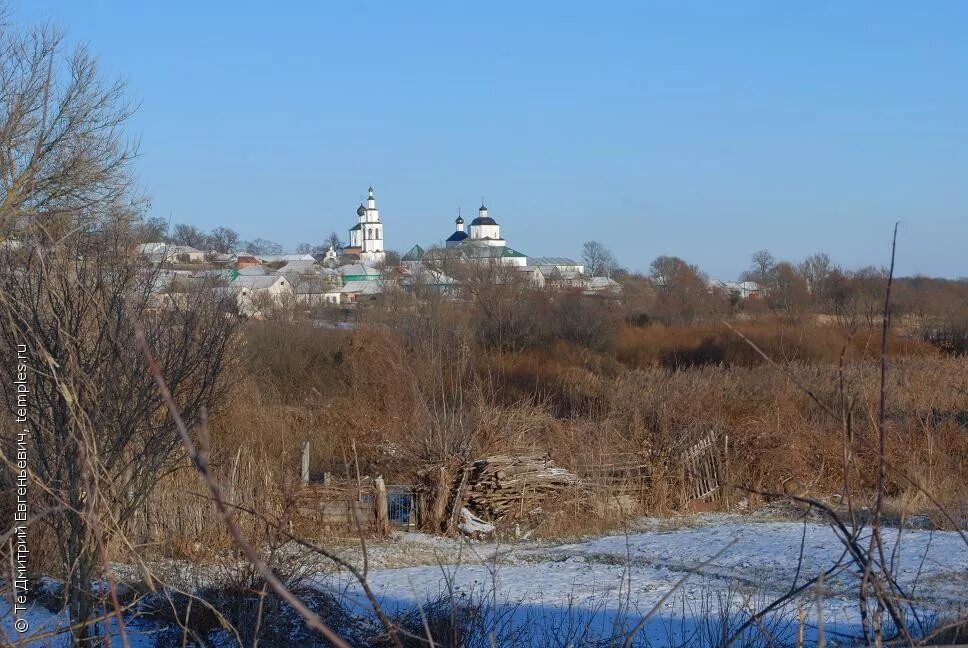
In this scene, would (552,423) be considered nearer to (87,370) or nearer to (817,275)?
(87,370)

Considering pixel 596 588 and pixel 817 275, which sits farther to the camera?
pixel 817 275

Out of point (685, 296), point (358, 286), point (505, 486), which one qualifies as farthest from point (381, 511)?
point (358, 286)

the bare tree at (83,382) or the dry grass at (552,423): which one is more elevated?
the bare tree at (83,382)

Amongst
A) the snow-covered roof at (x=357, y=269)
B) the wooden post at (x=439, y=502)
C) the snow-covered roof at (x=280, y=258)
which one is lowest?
the wooden post at (x=439, y=502)

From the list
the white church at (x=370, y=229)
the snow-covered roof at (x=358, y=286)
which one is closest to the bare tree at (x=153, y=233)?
the snow-covered roof at (x=358, y=286)

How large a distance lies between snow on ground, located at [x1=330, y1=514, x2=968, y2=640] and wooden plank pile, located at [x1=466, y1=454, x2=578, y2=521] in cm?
97

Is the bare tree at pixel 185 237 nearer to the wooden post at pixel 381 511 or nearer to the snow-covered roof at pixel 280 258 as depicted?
the wooden post at pixel 381 511

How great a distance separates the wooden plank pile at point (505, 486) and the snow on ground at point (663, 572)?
38.3 inches

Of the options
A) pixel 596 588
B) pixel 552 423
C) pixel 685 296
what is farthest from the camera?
pixel 685 296

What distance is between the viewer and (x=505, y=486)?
510 inches

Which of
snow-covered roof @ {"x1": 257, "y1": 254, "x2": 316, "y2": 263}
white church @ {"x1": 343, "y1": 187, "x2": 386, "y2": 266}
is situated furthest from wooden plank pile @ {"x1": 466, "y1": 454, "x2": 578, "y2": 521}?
white church @ {"x1": 343, "y1": 187, "x2": 386, "y2": 266}

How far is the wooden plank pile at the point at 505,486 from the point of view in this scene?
12.9 m

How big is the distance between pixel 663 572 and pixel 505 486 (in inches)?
150

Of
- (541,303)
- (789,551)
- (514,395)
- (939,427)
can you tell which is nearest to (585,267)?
(541,303)
